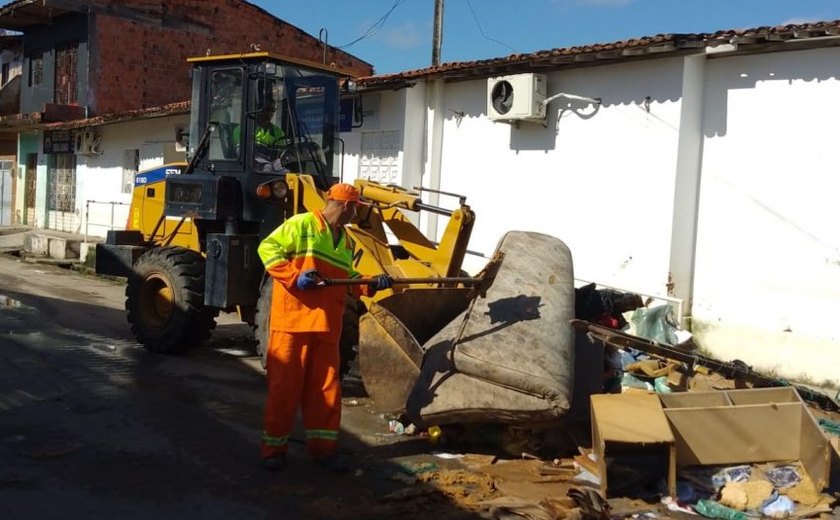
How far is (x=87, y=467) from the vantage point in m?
4.87

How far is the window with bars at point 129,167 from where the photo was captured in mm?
19078

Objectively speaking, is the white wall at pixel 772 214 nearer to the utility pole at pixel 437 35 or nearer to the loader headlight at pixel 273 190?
the loader headlight at pixel 273 190

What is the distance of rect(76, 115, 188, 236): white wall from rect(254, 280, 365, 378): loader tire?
11.3 m

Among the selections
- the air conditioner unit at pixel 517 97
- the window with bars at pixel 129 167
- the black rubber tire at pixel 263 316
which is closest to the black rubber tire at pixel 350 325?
the black rubber tire at pixel 263 316

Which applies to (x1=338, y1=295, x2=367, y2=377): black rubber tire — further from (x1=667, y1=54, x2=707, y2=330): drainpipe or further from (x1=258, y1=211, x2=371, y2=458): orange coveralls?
(x1=667, y1=54, x2=707, y2=330): drainpipe

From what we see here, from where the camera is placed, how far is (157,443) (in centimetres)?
536

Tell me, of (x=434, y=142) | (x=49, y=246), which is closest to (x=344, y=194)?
(x=434, y=142)

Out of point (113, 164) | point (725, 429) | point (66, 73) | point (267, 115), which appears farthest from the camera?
point (66, 73)

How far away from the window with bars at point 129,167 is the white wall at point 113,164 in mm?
118

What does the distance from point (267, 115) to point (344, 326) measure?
2243 millimetres

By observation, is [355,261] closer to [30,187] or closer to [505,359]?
[505,359]

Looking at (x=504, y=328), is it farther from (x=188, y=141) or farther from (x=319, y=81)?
(x=188, y=141)

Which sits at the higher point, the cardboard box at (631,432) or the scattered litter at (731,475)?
the cardboard box at (631,432)

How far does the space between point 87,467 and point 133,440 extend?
21.4 inches
